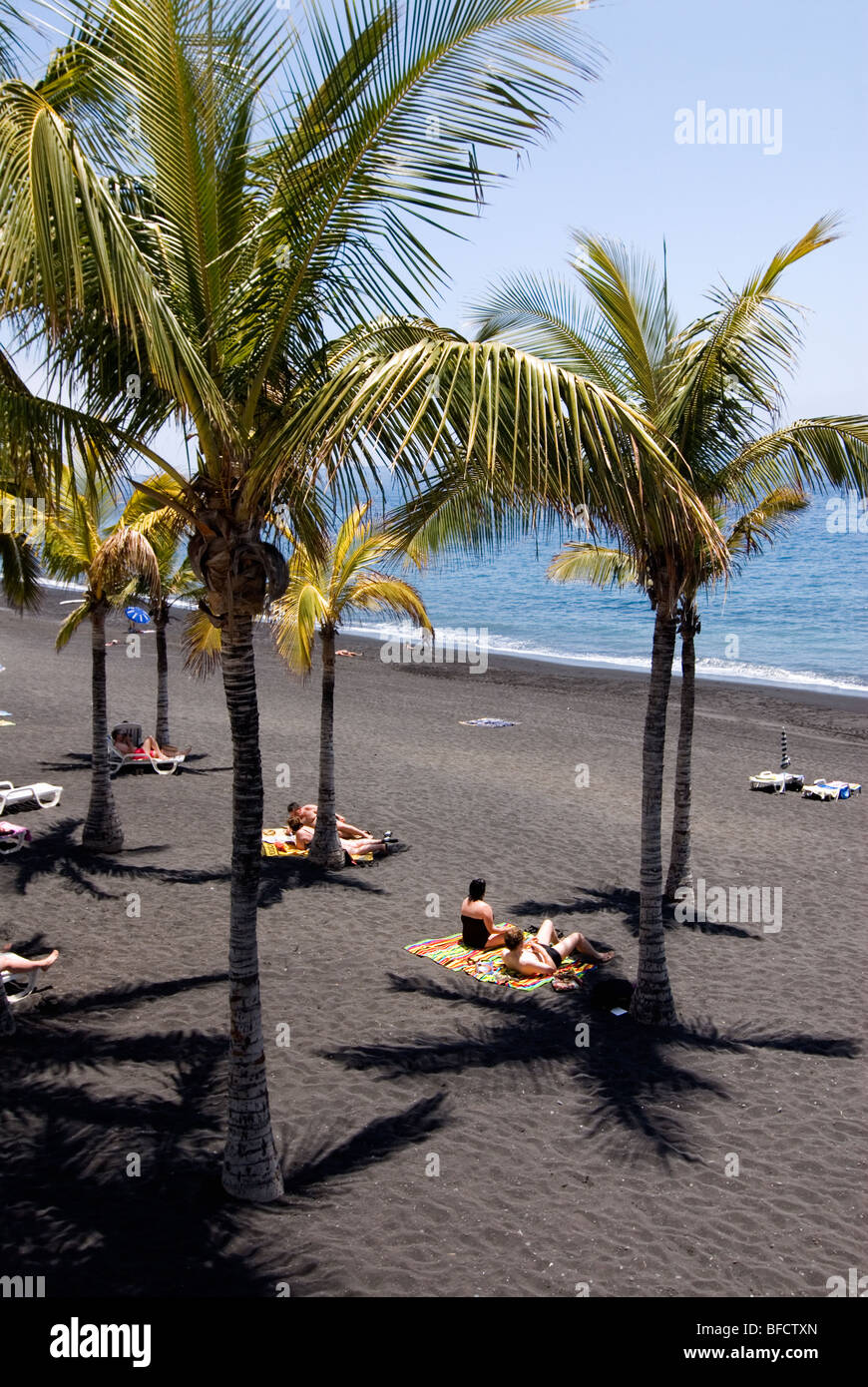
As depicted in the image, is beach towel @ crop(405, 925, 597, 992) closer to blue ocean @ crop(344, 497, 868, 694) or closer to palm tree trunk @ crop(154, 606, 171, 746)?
palm tree trunk @ crop(154, 606, 171, 746)

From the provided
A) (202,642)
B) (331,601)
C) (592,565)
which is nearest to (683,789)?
(592,565)

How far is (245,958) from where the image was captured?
6.16 m

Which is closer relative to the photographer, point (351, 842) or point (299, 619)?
point (299, 619)

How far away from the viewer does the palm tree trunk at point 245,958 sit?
598cm

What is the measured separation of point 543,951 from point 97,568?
6.68 meters

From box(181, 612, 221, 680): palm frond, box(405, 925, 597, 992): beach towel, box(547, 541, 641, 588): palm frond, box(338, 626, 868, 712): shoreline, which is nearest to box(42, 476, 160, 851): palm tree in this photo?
box(181, 612, 221, 680): palm frond

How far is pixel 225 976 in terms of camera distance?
32.4ft

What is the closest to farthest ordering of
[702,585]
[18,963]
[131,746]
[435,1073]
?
[435,1073] < [18,963] < [702,585] < [131,746]

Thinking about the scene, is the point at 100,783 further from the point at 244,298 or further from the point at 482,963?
the point at 244,298

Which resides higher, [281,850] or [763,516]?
[763,516]

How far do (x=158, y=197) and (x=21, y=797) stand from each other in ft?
37.9

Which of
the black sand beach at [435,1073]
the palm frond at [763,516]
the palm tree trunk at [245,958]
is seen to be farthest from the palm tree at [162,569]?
the palm frond at [763,516]

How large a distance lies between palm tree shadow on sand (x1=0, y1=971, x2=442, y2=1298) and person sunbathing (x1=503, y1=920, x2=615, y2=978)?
101 inches

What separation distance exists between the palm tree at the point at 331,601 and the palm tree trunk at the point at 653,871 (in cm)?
426
